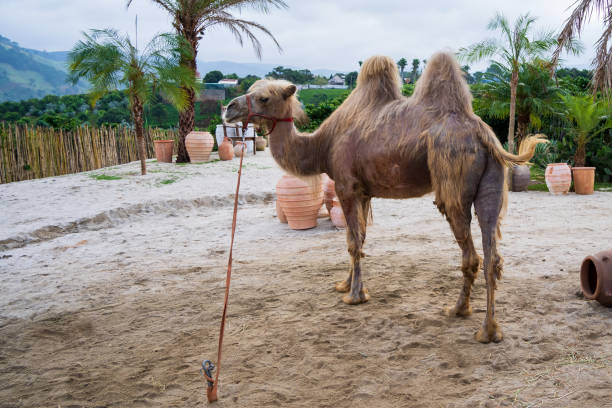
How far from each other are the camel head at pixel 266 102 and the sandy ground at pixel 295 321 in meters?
1.75

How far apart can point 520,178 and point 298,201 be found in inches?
265

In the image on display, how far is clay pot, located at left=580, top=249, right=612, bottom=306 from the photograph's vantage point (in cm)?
327

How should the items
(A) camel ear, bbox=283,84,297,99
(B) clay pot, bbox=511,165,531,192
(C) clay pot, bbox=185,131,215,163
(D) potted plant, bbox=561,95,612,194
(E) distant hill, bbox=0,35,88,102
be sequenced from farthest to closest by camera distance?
(E) distant hill, bbox=0,35,88,102
(C) clay pot, bbox=185,131,215,163
(D) potted plant, bbox=561,95,612,194
(B) clay pot, bbox=511,165,531,192
(A) camel ear, bbox=283,84,297,99

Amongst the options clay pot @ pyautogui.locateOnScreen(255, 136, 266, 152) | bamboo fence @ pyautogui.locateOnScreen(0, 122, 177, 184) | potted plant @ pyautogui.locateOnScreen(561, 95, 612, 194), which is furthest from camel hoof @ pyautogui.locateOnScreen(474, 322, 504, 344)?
clay pot @ pyautogui.locateOnScreen(255, 136, 266, 152)

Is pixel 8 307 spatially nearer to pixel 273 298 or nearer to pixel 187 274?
pixel 187 274

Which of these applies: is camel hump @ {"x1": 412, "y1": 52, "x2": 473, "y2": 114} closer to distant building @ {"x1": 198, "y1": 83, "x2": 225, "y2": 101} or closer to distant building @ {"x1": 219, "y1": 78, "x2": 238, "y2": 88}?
distant building @ {"x1": 198, "y1": 83, "x2": 225, "y2": 101}

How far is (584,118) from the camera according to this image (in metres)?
11.4

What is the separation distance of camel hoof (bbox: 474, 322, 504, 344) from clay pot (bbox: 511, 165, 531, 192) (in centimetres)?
875

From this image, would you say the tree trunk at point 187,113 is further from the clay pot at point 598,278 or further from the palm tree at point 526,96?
the clay pot at point 598,278

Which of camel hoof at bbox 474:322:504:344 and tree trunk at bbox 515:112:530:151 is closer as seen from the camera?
camel hoof at bbox 474:322:504:344

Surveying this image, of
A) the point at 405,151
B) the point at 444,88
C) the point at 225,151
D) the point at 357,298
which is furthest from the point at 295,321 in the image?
the point at 225,151

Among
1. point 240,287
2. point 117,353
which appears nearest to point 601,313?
point 240,287

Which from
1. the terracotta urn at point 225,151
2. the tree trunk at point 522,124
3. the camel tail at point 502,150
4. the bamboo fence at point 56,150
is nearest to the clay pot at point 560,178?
the camel tail at point 502,150

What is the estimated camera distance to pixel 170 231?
7.36 meters
